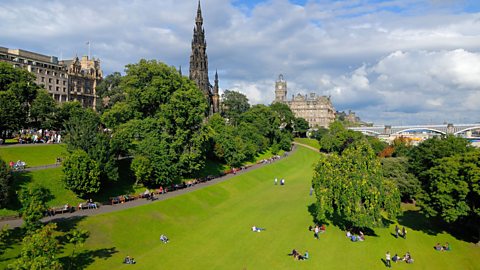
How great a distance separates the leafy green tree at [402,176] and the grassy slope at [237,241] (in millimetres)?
10997

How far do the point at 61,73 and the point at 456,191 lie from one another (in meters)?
106

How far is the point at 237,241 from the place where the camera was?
37125 mm

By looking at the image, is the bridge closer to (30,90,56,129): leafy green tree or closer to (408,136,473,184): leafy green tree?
(408,136,473,184): leafy green tree

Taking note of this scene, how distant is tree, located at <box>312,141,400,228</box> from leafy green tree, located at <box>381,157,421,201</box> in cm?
1340

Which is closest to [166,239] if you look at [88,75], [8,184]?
[8,184]

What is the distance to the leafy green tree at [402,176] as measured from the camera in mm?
52056

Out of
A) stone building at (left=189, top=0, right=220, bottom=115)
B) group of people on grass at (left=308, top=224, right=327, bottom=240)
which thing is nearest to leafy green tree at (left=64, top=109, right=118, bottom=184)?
group of people on grass at (left=308, top=224, right=327, bottom=240)

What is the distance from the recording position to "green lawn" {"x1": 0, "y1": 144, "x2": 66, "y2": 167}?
49.7 meters

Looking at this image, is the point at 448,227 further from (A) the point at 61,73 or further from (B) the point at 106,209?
(A) the point at 61,73

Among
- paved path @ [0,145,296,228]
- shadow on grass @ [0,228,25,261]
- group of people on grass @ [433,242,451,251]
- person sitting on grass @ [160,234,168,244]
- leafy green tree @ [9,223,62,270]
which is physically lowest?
group of people on grass @ [433,242,451,251]

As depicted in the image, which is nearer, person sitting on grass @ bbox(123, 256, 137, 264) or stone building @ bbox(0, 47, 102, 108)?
person sitting on grass @ bbox(123, 256, 137, 264)

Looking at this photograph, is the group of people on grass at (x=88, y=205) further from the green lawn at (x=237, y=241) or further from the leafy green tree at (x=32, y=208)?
the leafy green tree at (x=32, y=208)

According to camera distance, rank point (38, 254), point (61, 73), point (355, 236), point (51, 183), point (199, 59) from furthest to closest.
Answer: point (199, 59) → point (61, 73) → point (51, 183) → point (355, 236) → point (38, 254)

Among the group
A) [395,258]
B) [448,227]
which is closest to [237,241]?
[395,258]
